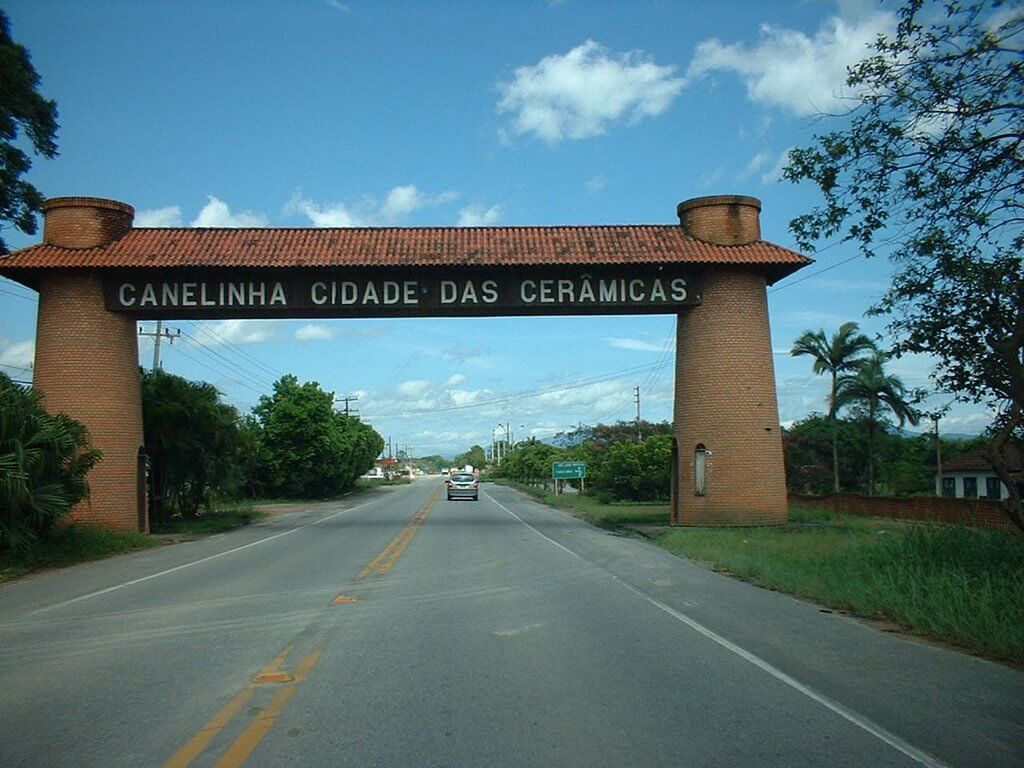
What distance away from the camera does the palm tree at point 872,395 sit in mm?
46406

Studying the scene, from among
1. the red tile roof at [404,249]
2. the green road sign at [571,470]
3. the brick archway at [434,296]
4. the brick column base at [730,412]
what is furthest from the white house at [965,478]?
the red tile roof at [404,249]

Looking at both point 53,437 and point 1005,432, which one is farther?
point 53,437

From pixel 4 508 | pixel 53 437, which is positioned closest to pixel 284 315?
pixel 53 437

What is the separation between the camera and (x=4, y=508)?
17797 mm

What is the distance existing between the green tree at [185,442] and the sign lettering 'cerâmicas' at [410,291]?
5226 mm

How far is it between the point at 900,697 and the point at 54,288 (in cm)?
2358

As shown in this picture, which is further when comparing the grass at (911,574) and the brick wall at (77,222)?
the brick wall at (77,222)

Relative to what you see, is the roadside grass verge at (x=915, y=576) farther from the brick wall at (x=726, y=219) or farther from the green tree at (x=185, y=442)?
the green tree at (x=185, y=442)

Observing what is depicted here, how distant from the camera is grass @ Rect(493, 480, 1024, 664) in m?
9.94

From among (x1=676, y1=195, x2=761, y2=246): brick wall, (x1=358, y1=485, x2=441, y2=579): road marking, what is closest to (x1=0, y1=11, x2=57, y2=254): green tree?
(x1=358, y1=485, x2=441, y2=579): road marking

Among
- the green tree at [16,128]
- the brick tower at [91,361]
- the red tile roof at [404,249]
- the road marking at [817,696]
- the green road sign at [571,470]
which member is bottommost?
the road marking at [817,696]

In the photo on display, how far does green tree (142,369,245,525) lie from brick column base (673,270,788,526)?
15.6 m

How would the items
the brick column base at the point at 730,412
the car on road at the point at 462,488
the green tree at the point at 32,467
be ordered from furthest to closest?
the car on road at the point at 462,488 → the brick column base at the point at 730,412 → the green tree at the point at 32,467

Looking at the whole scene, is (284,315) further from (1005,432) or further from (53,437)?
(1005,432)
